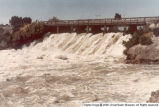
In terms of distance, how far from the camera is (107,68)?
21.2 metres

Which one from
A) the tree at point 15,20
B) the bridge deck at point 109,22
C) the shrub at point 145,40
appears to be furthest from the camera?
the tree at point 15,20

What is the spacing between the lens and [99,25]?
36.4m

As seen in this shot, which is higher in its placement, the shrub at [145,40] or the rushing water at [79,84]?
the shrub at [145,40]

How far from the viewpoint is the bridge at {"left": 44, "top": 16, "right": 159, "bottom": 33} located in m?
31.9

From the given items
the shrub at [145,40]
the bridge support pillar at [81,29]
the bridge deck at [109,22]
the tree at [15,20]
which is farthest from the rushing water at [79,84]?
the tree at [15,20]

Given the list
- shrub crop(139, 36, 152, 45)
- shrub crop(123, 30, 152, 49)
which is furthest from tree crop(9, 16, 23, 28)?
shrub crop(139, 36, 152, 45)

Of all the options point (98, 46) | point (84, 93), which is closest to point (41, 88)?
point (84, 93)

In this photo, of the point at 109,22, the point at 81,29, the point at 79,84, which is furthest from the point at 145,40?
the point at 81,29

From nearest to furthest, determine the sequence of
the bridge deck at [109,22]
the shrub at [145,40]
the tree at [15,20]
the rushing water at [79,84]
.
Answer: the rushing water at [79,84]
the shrub at [145,40]
the bridge deck at [109,22]
the tree at [15,20]

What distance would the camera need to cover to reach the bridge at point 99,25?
31.9 m

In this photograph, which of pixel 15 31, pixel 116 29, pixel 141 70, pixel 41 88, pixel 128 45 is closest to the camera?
pixel 41 88

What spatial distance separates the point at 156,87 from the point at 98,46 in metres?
16.8

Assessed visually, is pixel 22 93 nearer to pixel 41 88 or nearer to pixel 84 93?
pixel 41 88

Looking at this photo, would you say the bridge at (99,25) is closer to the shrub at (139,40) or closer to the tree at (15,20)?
the shrub at (139,40)
